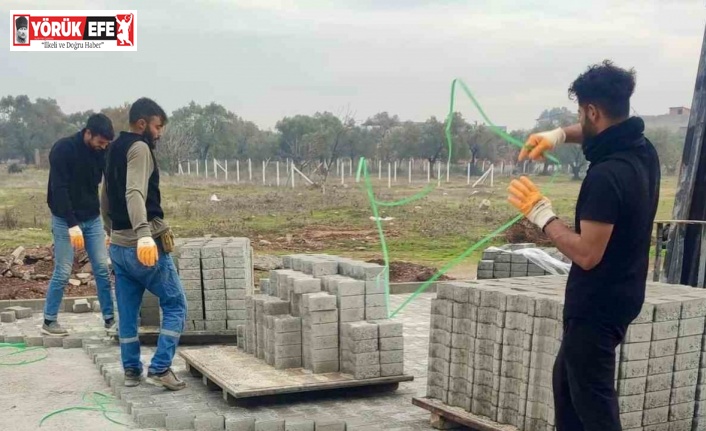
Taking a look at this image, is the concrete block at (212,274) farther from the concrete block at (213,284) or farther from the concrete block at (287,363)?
the concrete block at (287,363)

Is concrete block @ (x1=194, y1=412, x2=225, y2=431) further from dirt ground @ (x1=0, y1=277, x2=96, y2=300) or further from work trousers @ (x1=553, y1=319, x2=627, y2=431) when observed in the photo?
dirt ground @ (x1=0, y1=277, x2=96, y2=300)

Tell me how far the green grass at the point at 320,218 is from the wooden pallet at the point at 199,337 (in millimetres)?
8318

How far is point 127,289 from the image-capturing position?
19.5ft

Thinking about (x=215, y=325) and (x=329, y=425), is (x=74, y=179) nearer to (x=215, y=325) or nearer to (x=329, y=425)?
(x=215, y=325)

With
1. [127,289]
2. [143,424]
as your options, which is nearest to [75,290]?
[127,289]

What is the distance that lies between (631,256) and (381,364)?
2.85 m

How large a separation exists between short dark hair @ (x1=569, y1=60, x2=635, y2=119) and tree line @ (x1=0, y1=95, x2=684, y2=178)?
35.4m

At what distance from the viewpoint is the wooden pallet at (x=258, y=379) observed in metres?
5.39

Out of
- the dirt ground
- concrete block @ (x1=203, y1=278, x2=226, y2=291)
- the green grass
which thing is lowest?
the green grass

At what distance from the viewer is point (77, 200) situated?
7.52 metres

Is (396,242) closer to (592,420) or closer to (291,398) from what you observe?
(291,398)

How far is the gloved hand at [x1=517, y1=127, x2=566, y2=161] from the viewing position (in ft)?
12.2

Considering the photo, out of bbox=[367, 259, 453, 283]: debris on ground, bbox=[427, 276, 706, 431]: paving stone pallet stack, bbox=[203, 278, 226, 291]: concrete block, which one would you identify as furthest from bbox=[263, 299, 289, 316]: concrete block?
bbox=[367, 259, 453, 283]: debris on ground

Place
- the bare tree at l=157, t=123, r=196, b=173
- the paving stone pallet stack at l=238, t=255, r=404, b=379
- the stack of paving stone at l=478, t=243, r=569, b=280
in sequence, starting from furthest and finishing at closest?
the bare tree at l=157, t=123, r=196, b=173
the stack of paving stone at l=478, t=243, r=569, b=280
the paving stone pallet stack at l=238, t=255, r=404, b=379
